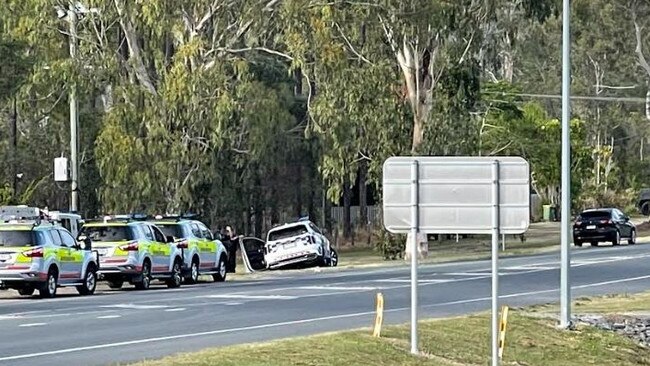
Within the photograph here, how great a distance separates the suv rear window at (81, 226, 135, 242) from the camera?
38312 millimetres

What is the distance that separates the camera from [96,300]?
3328 centimetres

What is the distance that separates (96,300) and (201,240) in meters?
9.51

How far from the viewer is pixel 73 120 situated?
47406 millimetres

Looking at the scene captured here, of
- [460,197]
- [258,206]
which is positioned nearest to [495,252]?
[460,197]

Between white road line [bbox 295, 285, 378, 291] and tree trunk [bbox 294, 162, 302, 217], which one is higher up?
tree trunk [bbox 294, 162, 302, 217]

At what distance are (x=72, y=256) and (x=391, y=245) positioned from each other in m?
24.5

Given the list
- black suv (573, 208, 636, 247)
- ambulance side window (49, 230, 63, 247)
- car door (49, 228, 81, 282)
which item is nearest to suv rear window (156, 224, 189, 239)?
car door (49, 228, 81, 282)

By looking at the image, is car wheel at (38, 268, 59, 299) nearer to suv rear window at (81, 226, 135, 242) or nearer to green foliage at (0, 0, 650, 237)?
suv rear window at (81, 226, 135, 242)

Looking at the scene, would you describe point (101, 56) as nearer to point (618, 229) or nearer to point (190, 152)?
point (190, 152)

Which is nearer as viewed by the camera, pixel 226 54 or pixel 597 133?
pixel 226 54

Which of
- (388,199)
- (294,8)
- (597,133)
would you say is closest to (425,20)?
(294,8)

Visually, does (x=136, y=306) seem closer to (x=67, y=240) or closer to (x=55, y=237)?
(x=55, y=237)

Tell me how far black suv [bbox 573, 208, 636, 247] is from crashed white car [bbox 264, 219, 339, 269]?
62.1 feet

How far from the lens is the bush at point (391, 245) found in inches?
2275
